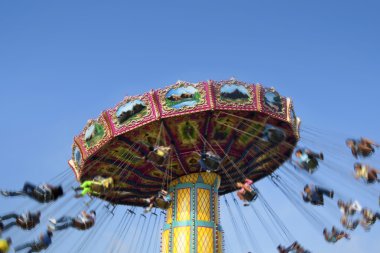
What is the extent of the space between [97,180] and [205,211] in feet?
10.5

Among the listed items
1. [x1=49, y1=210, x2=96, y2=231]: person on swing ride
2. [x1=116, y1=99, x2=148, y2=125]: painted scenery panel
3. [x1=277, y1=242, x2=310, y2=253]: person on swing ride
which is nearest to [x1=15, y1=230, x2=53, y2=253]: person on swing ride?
[x1=49, y1=210, x2=96, y2=231]: person on swing ride

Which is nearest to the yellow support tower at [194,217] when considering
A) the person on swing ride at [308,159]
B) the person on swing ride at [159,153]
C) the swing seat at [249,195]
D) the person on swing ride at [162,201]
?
the person on swing ride at [162,201]

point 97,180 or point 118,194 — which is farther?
point 118,194

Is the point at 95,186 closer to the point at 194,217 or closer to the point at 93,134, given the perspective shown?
the point at 93,134

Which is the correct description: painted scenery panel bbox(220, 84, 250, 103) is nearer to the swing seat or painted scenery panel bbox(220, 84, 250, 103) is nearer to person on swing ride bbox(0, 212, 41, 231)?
the swing seat

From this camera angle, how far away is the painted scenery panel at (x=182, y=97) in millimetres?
12555

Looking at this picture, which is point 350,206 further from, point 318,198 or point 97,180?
point 97,180

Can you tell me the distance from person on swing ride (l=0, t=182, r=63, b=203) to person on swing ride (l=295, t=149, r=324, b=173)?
5847mm

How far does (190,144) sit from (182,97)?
1.93m

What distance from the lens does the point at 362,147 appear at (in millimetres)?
11938

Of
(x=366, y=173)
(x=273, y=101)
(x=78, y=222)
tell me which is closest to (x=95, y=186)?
(x=78, y=222)

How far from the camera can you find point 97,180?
12.6 m

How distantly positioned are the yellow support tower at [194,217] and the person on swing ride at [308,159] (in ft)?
10.5

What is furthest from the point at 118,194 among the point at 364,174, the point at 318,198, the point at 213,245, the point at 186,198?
the point at 364,174
